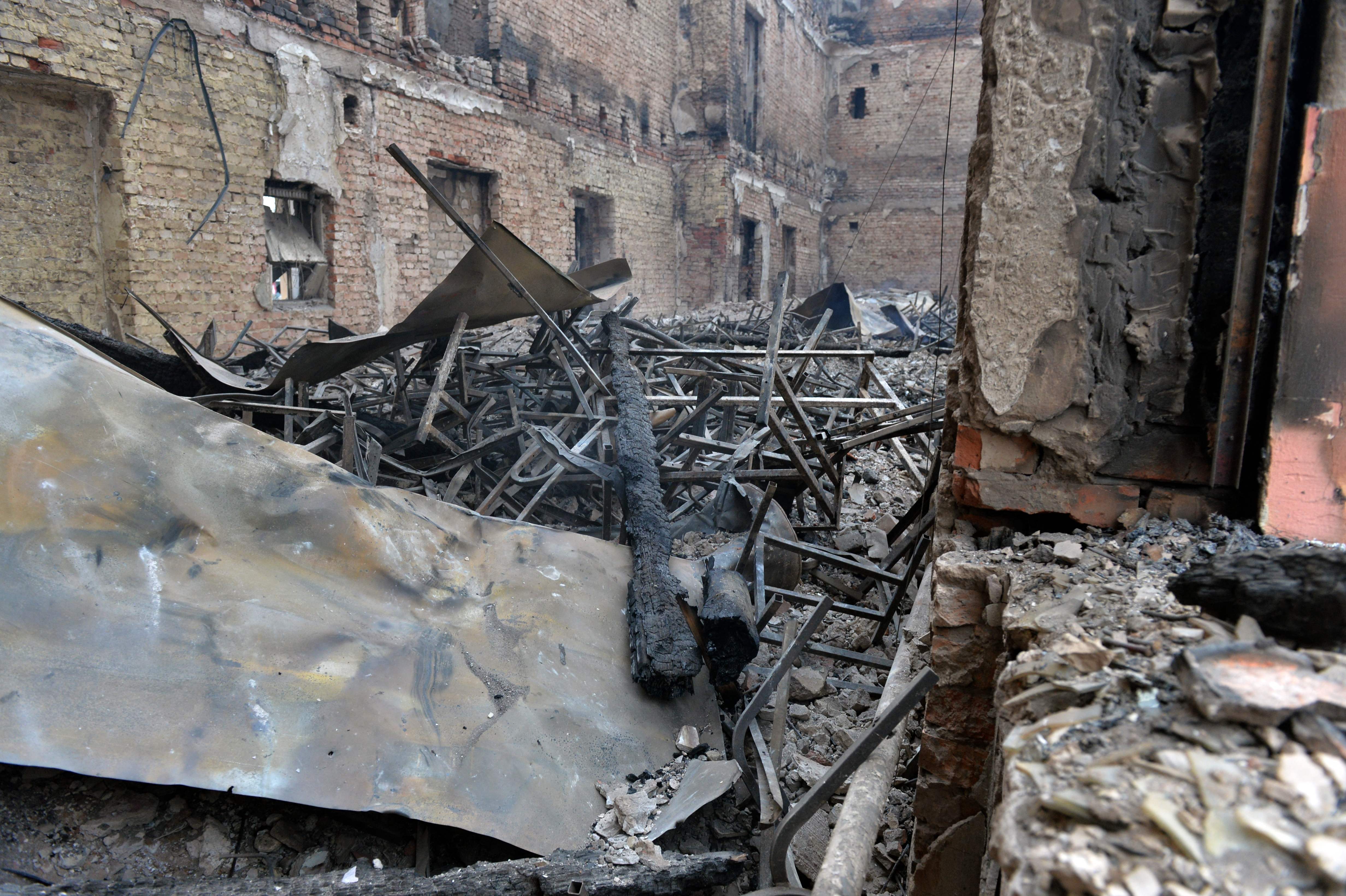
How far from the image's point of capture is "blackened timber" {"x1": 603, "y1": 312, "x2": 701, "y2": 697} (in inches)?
104

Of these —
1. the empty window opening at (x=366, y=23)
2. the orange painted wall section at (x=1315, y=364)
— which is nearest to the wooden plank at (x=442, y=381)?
the orange painted wall section at (x=1315, y=364)

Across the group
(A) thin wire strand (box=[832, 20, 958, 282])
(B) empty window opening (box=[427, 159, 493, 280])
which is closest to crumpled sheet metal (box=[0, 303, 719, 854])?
(B) empty window opening (box=[427, 159, 493, 280])

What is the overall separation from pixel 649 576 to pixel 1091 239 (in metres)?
1.94

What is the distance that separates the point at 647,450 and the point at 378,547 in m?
2.05

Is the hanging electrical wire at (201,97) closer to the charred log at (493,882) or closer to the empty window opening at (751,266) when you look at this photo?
the charred log at (493,882)

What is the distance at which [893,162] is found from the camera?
21109 mm

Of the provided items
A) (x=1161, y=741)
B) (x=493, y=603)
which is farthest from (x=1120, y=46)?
(x=493, y=603)

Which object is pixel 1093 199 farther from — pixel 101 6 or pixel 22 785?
pixel 101 6

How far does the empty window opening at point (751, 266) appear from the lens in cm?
1728

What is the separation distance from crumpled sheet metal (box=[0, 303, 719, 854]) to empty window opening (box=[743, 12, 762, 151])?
15367mm

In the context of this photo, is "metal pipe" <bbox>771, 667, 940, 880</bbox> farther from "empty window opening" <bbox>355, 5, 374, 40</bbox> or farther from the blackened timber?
"empty window opening" <bbox>355, 5, 374, 40</bbox>

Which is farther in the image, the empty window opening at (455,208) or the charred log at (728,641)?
A: the empty window opening at (455,208)

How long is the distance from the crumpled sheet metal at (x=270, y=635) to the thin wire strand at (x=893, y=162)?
61.9 feet

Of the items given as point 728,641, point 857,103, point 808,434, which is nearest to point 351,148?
point 808,434
